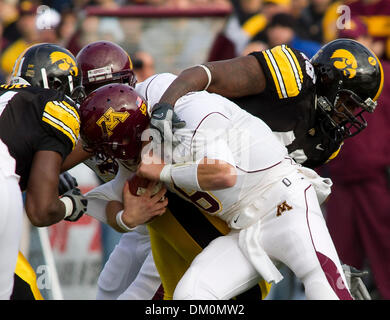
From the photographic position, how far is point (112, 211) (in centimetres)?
471

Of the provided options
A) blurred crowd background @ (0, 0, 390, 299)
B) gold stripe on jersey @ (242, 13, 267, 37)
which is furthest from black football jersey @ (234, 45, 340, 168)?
gold stripe on jersey @ (242, 13, 267, 37)

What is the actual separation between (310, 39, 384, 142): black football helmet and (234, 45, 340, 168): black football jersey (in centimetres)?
9

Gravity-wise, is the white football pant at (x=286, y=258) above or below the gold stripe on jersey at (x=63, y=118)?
below

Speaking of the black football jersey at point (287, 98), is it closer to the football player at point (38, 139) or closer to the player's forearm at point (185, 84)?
the player's forearm at point (185, 84)

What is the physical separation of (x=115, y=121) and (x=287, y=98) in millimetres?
980

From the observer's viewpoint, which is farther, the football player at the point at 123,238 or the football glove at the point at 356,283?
the football player at the point at 123,238

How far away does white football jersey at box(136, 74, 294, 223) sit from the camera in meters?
4.27

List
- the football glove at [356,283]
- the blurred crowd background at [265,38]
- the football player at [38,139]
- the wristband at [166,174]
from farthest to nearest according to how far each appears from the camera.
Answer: the blurred crowd background at [265,38]
the football glove at [356,283]
the wristband at [166,174]
the football player at [38,139]

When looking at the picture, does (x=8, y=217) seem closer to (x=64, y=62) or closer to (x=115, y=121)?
(x=115, y=121)

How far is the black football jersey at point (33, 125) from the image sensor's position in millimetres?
4199

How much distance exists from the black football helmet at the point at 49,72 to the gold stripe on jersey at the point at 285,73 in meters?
1.10

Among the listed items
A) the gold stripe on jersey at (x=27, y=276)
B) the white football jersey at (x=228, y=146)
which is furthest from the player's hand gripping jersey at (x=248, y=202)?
the gold stripe on jersey at (x=27, y=276)

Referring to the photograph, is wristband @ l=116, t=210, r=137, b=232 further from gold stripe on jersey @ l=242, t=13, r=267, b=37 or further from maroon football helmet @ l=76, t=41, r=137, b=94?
gold stripe on jersey @ l=242, t=13, r=267, b=37
